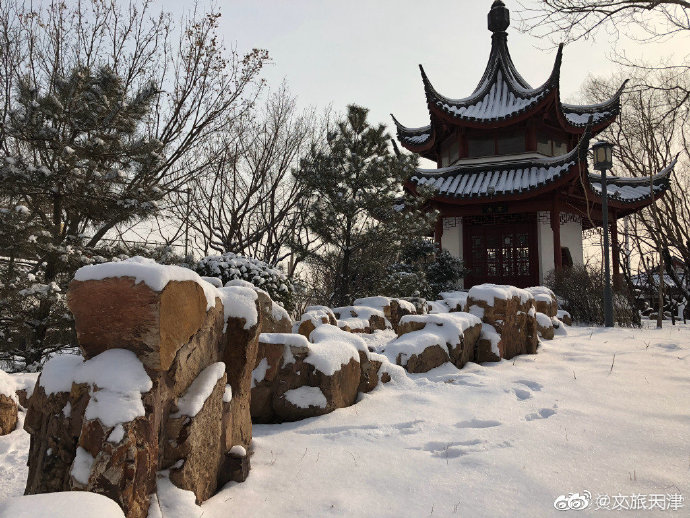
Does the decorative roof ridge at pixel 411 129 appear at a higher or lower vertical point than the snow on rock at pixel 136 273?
higher

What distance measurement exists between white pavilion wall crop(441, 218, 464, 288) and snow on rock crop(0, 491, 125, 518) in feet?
46.1

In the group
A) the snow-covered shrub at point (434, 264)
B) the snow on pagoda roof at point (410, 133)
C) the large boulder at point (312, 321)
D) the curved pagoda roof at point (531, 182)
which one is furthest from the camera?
the snow on pagoda roof at point (410, 133)

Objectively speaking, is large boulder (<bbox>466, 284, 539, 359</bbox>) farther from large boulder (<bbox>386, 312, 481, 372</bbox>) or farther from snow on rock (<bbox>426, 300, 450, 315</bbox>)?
snow on rock (<bbox>426, 300, 450, 315</bbox>)

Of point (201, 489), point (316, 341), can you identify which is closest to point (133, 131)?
point (316, 341)

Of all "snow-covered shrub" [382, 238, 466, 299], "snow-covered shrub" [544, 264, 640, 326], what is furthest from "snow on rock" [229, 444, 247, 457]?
"snow-covered shrub" [382, 238, 466, 299]

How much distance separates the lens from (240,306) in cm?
210

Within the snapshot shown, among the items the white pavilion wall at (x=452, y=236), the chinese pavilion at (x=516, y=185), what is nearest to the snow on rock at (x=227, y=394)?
the chinese pavilion at (x=516, y=185)

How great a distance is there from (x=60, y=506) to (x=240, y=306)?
3.85 feet

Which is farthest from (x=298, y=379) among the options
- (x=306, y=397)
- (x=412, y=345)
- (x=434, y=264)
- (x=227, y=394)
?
(x=434, y=264)

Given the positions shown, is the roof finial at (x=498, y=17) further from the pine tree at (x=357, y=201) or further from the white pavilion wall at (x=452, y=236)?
the pine tree at (x=357, y=201)

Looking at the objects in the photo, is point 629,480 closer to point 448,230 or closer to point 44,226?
point 44,226

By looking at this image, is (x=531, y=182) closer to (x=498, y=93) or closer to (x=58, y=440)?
(x=498, y=93)

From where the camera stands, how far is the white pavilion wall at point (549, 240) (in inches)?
537

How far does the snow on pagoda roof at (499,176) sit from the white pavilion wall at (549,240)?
1401 mm
